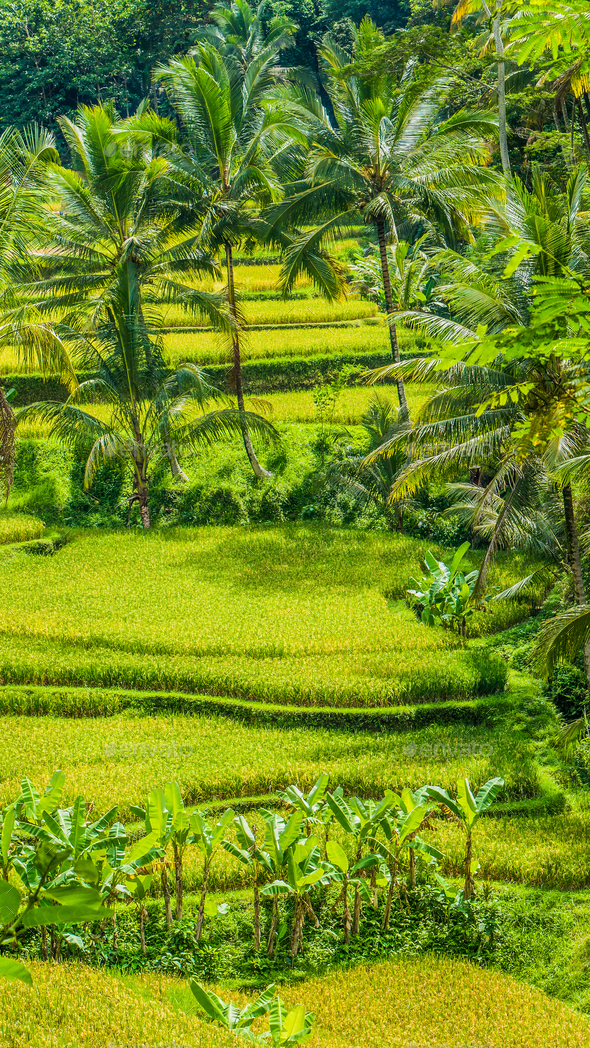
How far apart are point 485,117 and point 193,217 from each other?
191 inches

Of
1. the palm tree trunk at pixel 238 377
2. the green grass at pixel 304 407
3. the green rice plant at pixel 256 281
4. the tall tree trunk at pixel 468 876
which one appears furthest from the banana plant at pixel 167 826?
the green rice plant at pixel 256 281

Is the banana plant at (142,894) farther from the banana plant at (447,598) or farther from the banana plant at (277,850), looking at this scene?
the banana plant at (447,598)

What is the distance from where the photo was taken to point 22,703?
376 inches

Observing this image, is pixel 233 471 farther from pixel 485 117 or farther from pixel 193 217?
pixel 485 117

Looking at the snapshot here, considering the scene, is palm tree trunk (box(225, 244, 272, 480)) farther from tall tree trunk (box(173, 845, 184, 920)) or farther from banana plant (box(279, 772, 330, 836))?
tall tree trunk (box(173, 845, 184, 920))

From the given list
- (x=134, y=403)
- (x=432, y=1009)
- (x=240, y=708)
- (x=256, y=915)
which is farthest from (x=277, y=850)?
(x=134, y=403)

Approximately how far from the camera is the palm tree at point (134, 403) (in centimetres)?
1377

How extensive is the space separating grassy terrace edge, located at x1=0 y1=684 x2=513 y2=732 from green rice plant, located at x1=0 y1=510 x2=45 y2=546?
162 inches

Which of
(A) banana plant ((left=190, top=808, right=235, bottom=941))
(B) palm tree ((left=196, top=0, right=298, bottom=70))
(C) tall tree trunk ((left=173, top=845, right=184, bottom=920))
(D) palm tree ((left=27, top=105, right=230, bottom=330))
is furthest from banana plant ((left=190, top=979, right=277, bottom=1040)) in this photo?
(B) palm tree ((left=196, top=0, right=298, bottom=70))

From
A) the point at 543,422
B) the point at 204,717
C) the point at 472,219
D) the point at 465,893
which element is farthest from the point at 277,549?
the point at 543,422

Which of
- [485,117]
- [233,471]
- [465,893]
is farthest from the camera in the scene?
[233,471]

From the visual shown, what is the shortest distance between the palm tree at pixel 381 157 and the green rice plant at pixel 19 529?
18.3 ft

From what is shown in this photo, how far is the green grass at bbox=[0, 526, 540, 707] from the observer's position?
9602mm

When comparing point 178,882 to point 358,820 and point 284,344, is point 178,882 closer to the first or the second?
point 358,820
